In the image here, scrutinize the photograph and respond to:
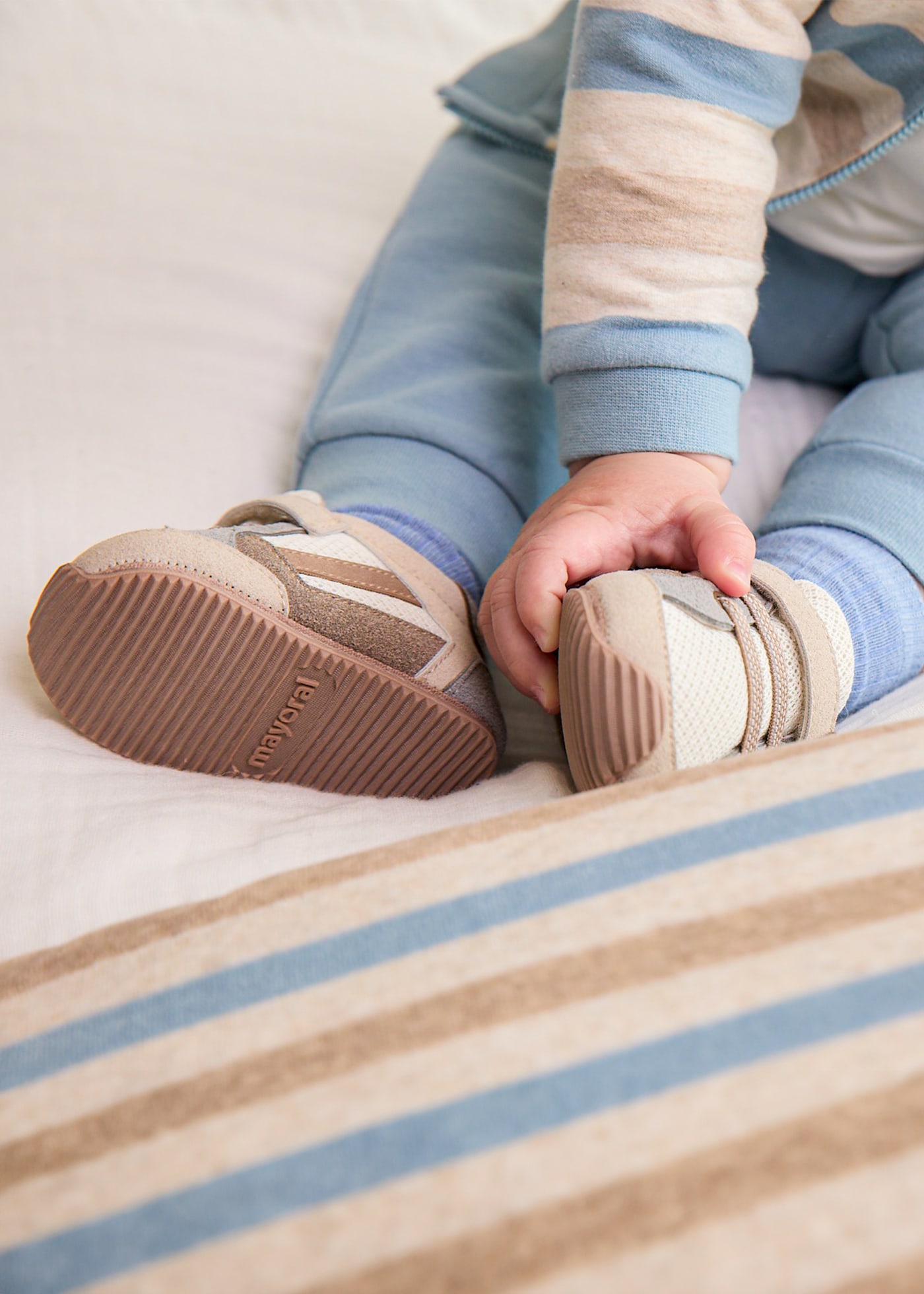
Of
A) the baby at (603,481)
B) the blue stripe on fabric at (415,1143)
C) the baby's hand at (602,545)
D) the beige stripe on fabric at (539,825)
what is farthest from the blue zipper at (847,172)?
the blue stripe on fabric at (415,1143)

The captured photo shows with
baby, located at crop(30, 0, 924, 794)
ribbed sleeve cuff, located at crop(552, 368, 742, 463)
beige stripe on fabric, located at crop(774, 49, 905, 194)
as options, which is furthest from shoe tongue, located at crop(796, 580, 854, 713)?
beige stripe on fabric, located at crop(774, 49, 905, 194)

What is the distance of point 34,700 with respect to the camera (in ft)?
1.52

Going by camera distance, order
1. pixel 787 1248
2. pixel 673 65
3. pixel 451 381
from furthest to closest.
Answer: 1. pixel 451 381
2. pixel 673 65
3. pixel 787 1248

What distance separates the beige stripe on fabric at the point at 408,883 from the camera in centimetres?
A: 29

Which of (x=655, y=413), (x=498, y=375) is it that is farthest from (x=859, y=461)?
(x=498, y=375)

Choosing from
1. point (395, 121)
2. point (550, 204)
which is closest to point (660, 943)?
point (550, 204)

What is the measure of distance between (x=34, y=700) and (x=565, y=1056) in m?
0.32

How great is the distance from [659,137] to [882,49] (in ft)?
0.57

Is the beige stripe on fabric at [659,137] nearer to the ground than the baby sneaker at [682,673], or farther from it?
farther from it

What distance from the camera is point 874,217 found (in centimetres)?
65

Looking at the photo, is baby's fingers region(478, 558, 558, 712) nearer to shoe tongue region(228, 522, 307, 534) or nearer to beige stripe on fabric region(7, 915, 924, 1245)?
shoe tongue region(228, 522, 307, 534)

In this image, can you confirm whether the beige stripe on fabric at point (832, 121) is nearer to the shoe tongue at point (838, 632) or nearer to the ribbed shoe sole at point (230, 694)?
the shoe tongue at point (838, 632)

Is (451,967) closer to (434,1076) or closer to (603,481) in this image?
(434,1076)

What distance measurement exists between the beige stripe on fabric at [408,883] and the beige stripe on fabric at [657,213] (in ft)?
1.03
